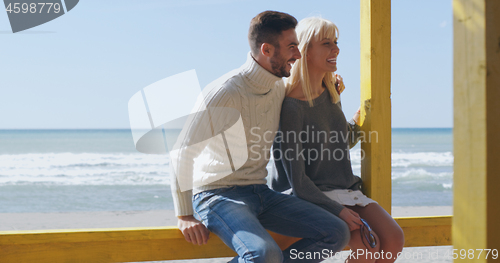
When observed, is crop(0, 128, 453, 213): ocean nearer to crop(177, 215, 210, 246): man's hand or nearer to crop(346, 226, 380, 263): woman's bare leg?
crop(177, 215, 210, 246): man's hand

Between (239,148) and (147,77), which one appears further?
(147,77)

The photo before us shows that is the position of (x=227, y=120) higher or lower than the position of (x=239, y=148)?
higher

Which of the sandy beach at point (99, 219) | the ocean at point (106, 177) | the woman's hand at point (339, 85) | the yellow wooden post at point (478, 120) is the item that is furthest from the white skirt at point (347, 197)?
the ocean at point (106, 177)

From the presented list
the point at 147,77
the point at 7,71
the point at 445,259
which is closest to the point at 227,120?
the point at 445,259

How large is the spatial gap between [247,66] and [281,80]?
0.21 meters

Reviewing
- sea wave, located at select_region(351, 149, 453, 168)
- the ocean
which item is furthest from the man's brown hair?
sea wave, located at select_region(351, 149, 453, 168)

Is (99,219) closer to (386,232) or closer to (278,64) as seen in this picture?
(278,64)

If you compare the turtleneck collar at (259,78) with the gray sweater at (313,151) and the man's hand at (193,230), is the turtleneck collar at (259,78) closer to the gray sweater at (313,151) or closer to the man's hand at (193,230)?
the gray sweater at (313,151)

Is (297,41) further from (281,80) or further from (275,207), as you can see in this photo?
(275,207)

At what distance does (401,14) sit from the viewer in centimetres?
2506

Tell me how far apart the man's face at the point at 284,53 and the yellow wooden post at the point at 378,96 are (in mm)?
436

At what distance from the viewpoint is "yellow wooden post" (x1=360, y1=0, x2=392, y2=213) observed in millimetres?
1969

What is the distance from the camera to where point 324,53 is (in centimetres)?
184

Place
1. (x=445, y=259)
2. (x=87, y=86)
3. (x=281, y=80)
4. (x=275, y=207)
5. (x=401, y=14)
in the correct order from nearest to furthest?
(x=275, y=207) → (x=281, y=80) → (x=445, y=259) → (x=401, y=14) → (x=87, y=86)
